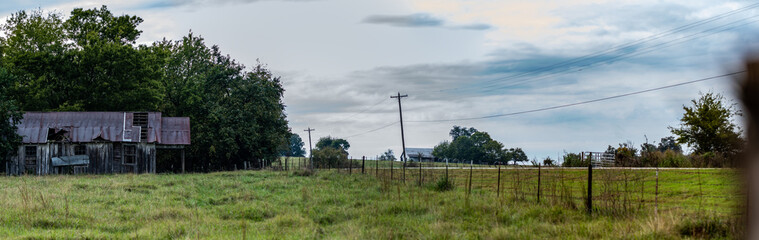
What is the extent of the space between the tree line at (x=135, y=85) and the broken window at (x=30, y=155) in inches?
301

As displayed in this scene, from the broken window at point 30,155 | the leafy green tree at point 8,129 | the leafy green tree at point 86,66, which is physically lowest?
the broken window at point 30,155

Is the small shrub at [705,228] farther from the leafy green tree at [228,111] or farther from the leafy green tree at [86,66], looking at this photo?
the leafy green tree at [86,66]

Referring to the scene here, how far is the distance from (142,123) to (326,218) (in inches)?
1224

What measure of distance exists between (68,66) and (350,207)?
39099 mm

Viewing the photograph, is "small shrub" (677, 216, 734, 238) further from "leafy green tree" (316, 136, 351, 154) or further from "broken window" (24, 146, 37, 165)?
"leafy green tree" (316, 136, 351, 154)

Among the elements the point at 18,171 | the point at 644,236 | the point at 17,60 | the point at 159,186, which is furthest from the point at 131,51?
the point at 644,236

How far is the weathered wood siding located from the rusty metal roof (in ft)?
1.79

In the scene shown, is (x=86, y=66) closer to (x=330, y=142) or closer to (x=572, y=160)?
(x=572, y=160)

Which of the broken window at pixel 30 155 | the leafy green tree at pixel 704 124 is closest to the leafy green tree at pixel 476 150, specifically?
the leafy green tree at pixel 704 124

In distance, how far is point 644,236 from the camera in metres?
11.0

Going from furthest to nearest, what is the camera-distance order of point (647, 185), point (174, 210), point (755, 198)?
point (647, 185)
point (174, 210)
point (755, 198)

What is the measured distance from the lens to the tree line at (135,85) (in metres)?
47.3

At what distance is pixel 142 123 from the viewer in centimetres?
4197

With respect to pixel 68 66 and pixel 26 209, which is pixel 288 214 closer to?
pixel 26 209
